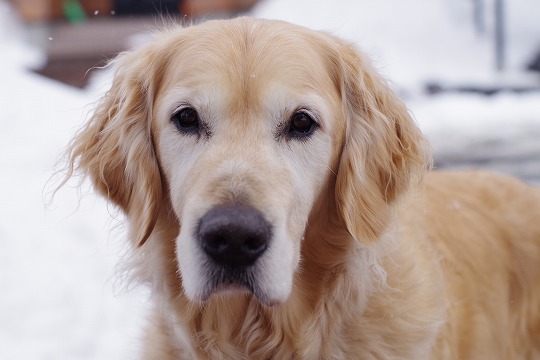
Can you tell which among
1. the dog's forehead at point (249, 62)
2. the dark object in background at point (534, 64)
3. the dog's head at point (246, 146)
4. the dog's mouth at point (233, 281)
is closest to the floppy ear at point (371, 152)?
the dog's head at point (246, 146)

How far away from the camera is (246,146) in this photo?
2840mm

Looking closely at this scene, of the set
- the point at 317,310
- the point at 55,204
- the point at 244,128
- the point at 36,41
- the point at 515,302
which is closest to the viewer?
the point at 244,128

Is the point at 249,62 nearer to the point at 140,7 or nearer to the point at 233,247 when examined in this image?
the point at 233,247

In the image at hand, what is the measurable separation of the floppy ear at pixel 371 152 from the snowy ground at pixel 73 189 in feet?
0.85

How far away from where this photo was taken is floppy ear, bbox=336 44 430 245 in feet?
10.4

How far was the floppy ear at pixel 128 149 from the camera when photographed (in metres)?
3.20

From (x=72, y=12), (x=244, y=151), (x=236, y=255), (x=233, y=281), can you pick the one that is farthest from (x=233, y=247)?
(x=72, y=12)

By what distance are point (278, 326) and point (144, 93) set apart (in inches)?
43.3

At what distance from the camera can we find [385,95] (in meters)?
3.33

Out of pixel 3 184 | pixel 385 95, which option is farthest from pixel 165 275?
pixel 3 184

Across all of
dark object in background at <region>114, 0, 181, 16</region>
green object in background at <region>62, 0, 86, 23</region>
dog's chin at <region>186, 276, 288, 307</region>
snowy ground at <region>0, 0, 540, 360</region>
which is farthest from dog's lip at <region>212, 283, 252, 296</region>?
dark object in background at <region>114, 0, 181, 16</region>

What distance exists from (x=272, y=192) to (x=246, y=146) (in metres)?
0.23

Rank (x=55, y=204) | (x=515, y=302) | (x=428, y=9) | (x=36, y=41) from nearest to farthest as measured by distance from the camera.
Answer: (x=515, y=302), (x=55, y=204), (x=36, y=41), (x=428, y=9)

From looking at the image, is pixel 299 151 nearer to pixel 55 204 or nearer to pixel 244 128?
pixel 244 128
